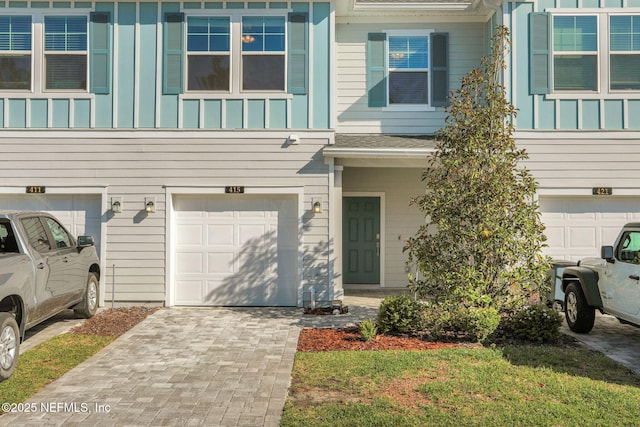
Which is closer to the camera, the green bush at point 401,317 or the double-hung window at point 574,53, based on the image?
the green bush at point 401,317

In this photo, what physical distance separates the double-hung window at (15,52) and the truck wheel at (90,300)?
13.2ft

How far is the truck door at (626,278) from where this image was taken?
6430 millimetres

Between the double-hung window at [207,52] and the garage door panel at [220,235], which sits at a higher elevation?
the double-hung window at [207,52]

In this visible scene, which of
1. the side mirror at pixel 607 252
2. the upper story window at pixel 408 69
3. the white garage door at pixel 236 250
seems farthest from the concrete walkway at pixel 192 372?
the upper story window at pixel 408 69

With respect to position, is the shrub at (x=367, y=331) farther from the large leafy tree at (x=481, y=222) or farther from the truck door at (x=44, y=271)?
the truck door at (x=44, y=271)

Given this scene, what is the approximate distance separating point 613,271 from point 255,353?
4.95 metres

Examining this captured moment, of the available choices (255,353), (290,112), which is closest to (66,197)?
(290,112)

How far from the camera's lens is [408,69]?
1088 cm

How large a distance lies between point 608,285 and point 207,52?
7.79m

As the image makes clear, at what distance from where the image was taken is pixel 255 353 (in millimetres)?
6582

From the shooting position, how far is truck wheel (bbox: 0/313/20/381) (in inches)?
211

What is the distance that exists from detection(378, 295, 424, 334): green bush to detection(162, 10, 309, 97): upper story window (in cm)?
450

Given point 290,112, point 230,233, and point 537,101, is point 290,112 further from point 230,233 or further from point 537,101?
point 537,101

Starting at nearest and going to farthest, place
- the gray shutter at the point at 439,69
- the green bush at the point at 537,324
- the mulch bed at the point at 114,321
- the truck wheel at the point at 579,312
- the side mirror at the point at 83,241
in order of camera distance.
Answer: the green bush at the point at 537,324 → the truck wheel at the point at 579,312 → the mulch bed at the point at 114,321 → the side mirror at the point at 83,241 → the gray shutter at the point at 439,69
